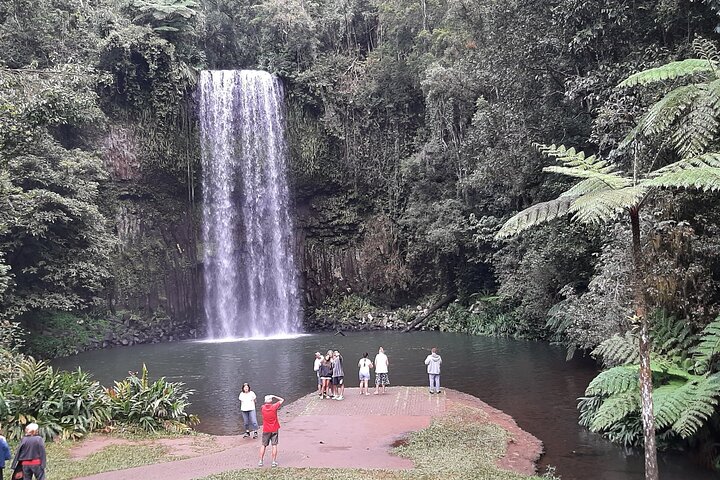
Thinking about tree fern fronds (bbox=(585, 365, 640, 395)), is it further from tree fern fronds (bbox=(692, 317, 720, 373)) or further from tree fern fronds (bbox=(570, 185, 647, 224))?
tree fern fronds (bbox=(570, 185, 647, 224))

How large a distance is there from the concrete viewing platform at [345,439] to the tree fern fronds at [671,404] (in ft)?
7.08

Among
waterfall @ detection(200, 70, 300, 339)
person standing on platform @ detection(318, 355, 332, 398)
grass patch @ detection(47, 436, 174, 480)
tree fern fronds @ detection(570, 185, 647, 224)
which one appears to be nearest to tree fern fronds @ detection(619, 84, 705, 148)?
tree fern fronds @ detection(570, 185, 647, 224)

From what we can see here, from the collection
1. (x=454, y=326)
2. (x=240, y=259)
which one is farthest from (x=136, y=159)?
(x=454, y=326)

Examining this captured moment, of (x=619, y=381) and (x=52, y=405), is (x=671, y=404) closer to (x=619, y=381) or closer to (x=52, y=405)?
(x=619, y=381)

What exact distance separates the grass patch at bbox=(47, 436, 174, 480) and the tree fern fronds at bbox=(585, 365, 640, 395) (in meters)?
7.42

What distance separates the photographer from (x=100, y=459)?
10297 mm

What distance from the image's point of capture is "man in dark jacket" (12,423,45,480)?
783cm

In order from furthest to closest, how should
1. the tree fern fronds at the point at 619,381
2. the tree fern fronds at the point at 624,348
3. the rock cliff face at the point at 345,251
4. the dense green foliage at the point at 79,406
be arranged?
the rock cliff face at the point at 345,251 < the dense green foliage at the point at 79,406 < the tree fern fronds at the point at 624,348 < the tree fern fronds at the point at 619,381

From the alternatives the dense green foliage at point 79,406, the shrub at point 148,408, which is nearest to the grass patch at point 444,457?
the shrub at point 148,408

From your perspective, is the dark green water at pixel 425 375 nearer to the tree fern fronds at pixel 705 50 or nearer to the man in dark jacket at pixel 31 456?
the man in dark jacket at pixel 31 456

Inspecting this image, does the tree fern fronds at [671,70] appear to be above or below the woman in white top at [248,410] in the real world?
above

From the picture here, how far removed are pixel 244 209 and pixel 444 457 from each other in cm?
2558

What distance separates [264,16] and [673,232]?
29702mm

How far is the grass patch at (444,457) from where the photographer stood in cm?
882
